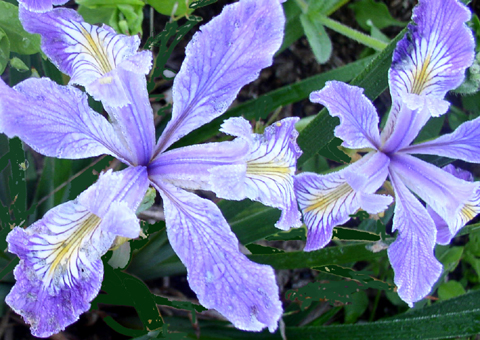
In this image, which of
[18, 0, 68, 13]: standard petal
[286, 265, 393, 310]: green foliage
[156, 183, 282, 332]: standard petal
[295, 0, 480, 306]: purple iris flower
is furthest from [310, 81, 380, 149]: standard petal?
[286, 265, 393, 310]: green foliage

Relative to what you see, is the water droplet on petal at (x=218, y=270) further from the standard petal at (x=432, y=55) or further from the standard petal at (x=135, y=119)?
the standard petal at (x=432, y=55)

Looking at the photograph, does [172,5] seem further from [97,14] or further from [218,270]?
[218,270]

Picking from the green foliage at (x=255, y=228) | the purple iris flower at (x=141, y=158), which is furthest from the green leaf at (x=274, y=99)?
the purple iris flower at (x=141, y=158)

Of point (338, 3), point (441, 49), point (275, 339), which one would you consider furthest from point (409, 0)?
point (275, 339)

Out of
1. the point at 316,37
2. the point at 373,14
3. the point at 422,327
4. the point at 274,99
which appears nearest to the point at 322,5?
the point at 316,37

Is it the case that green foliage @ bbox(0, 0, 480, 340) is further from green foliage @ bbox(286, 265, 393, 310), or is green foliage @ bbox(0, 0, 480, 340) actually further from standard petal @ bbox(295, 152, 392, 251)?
standard petal @ bbox(295, 152, 392, 251)
